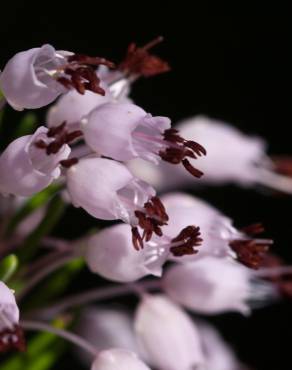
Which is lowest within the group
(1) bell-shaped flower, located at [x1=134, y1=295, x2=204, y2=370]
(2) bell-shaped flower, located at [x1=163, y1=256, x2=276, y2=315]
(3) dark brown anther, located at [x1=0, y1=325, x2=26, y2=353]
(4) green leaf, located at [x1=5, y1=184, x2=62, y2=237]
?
(1) bell-shaped flower, located at [x1=134, y1=295, x2=204, y2=370]

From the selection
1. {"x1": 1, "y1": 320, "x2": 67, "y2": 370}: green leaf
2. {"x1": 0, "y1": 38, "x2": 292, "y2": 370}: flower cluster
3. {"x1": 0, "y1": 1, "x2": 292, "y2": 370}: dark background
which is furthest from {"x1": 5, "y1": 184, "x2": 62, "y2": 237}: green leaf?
{"x1": 0, "y1": 1, "x2": 292, "y2": 370}: dark background

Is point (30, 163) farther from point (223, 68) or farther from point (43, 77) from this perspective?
point (223, 68)

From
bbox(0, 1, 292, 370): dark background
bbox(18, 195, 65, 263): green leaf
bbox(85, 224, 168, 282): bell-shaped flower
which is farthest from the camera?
bbox(0, 1, 292, 370): dark background

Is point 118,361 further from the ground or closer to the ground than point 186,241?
closer to the ground

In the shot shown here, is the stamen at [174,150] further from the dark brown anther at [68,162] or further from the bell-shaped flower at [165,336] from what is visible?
the bell-shaped flower at [165,336]

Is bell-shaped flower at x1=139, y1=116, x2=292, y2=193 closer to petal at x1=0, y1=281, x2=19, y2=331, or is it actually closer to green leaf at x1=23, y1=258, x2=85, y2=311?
green leaf at x1=23, y1=258, x2=85, y2=311

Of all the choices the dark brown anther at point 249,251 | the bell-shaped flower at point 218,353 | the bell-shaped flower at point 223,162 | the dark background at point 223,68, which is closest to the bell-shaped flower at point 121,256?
the dark brown anther at point 249,251

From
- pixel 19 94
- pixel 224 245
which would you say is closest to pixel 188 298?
pixel 224 245

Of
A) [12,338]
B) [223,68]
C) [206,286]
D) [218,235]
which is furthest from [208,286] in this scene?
[223,68]
